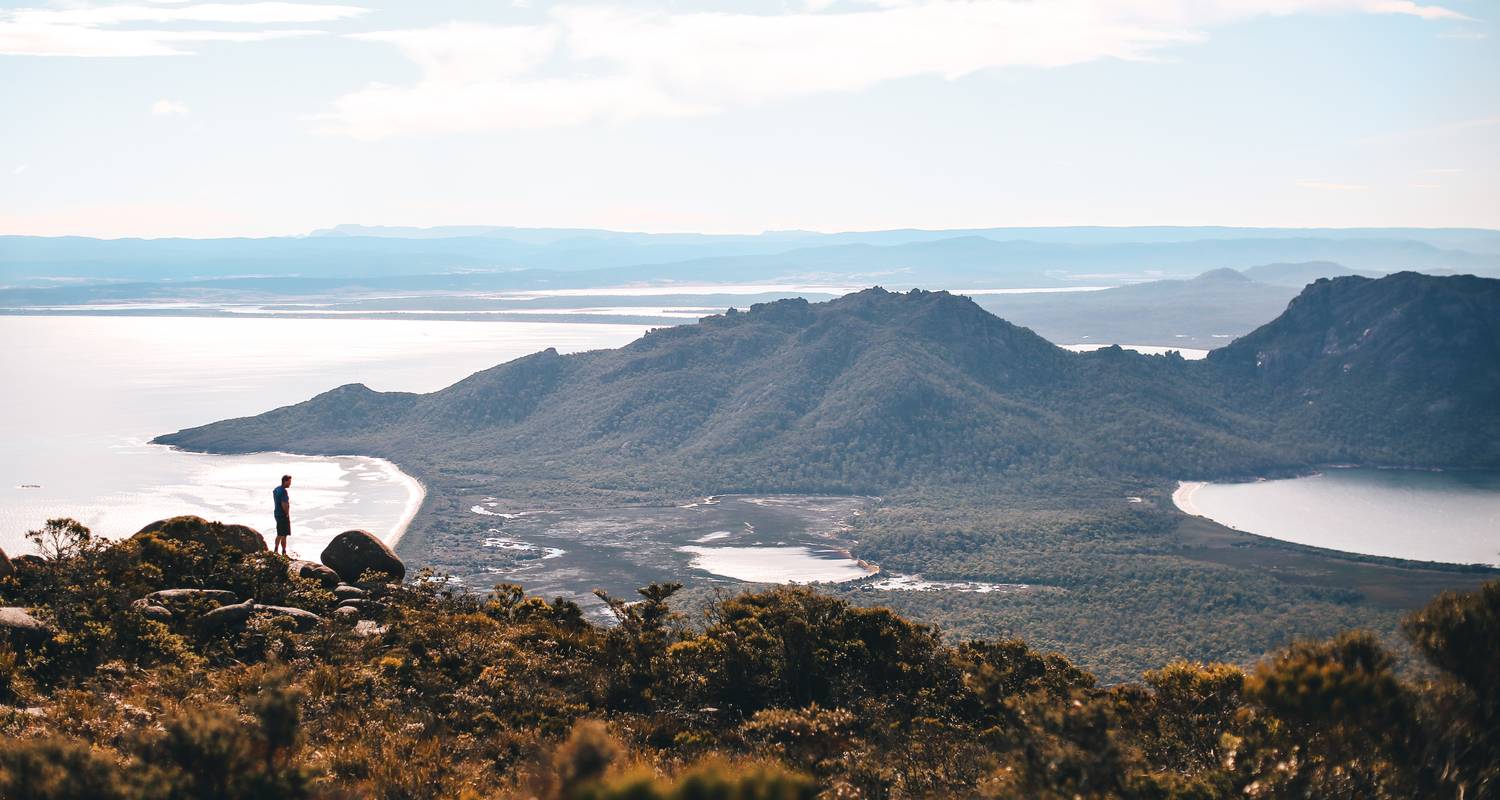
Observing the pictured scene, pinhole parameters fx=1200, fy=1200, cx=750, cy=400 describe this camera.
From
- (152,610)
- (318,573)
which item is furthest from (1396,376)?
(152,610)

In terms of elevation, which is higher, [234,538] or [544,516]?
[234,538]

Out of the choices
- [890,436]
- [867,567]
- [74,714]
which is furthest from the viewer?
[890,436]

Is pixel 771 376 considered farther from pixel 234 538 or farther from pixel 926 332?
pixel 234 538

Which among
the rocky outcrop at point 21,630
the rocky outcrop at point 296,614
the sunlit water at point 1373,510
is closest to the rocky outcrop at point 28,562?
the rocky outcrop at point 21,630

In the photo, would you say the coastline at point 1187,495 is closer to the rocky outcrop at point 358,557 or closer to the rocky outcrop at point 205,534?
the rocky outcrop at point 358,557

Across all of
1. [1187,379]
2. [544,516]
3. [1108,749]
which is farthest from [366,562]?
[1187,379]

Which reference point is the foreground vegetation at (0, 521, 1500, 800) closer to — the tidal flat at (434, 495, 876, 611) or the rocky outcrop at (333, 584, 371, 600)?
the rocky outcrop at (333, 584, 371, 600)

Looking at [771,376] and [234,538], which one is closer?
[234,538]
